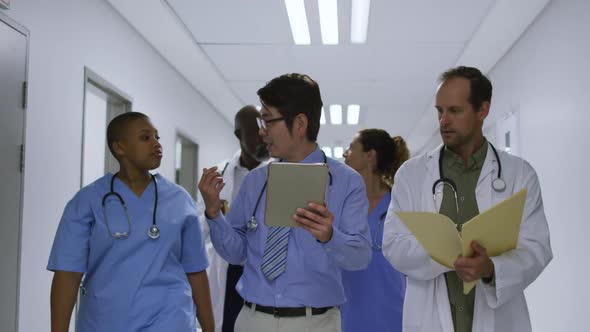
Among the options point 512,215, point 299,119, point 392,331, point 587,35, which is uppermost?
point 587,35

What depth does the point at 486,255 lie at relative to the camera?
5.60ft

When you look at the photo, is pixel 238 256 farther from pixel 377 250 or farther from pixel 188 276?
pixel 377 250

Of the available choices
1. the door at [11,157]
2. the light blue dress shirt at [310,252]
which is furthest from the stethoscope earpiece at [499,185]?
the door at [11,157]

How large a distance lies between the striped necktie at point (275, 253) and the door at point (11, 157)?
1.63 m

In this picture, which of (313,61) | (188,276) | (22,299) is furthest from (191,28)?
(188,276)

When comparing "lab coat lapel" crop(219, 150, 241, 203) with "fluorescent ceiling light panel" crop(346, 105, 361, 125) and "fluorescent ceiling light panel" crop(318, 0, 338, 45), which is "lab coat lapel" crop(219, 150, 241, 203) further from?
"fluorescent ceiling light panel" crop(346, 105, 361, 125)

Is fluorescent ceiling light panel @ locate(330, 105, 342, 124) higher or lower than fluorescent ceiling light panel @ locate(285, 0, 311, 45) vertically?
lower

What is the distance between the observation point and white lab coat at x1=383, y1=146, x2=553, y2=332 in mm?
1763

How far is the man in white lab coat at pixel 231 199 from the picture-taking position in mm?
2832

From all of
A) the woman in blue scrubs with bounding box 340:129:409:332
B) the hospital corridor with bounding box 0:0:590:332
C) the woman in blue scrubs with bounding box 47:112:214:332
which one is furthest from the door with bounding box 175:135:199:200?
the woman in blue scrubs with bounding box 47:112:214:332

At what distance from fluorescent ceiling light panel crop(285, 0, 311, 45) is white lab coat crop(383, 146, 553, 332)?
9.24 ft

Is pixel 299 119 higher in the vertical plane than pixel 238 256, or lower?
higher

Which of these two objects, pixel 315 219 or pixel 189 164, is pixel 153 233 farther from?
pixel 189 164

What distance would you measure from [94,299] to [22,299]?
58.0 inches
